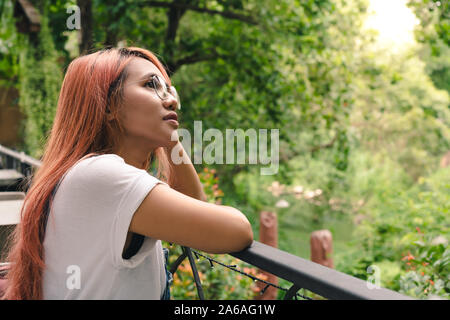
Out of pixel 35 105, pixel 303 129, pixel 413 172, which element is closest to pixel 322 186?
pixel 413 172

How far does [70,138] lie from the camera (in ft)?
3.76

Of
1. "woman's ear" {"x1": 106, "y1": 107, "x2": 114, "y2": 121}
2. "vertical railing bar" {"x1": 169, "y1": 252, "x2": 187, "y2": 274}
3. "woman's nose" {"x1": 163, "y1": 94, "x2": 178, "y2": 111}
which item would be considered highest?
"woman's nose" {"x1": 163, "y1": 94, "x2": 178, "y2": 111}

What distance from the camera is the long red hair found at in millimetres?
1068

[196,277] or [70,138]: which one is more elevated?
[70,138]

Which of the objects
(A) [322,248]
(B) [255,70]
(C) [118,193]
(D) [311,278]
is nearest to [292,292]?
(D) [311,278]

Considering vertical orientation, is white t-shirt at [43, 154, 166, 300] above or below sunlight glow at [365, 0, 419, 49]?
below

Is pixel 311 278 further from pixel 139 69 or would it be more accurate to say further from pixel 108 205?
pixel 139 69

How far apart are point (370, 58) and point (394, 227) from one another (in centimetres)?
254

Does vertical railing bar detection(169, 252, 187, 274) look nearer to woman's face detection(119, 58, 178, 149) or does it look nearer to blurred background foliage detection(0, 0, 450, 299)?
woman's face detection(119, 58, 178, 149)

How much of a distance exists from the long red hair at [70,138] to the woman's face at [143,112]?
0.9 inches

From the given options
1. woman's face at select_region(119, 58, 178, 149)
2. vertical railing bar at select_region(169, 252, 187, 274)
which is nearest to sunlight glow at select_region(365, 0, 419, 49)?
vertical railing bar at select_region(169, 252, 187, 274)

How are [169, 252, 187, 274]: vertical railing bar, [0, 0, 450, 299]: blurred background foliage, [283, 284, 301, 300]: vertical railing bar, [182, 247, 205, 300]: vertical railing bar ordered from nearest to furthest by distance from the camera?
[283, 284, 301, 300]: vertical railing bar
[182, 247, 205, 300]: vertical railing bar
[169, 252, 187, 274]: vertical railing bar
[0, 0, 450, 299]: blurred background foliage

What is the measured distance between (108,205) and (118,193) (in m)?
0.04
